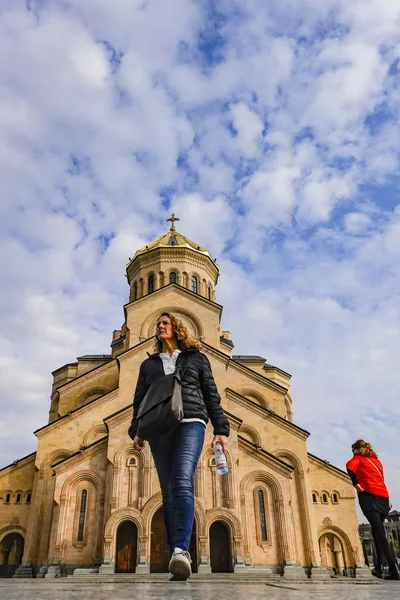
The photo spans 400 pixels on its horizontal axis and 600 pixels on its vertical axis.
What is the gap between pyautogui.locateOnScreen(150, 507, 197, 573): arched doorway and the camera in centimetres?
1703

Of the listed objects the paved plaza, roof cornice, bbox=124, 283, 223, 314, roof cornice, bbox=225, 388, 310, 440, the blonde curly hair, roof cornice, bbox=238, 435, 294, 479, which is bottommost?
the paved plaza

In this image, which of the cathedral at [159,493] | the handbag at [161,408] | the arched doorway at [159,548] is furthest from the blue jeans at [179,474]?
the arched doorway at [159,548]

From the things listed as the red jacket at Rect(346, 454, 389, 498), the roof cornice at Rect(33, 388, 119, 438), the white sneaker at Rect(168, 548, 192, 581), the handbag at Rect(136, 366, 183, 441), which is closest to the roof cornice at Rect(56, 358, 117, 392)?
the roof cornice at Rect(33, 388, 119, 438)

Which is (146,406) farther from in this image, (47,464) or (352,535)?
(352,535)

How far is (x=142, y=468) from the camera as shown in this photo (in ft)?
59.3

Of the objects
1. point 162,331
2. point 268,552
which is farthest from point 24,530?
point 162,331

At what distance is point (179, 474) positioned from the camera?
4.05 meters

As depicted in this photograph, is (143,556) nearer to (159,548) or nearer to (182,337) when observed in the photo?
(159,548)

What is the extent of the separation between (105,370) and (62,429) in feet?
14.1

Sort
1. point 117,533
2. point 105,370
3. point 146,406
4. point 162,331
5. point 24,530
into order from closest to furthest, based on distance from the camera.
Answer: point 146,406, point 162,331, point 117,533, point 24,530, point 105,370

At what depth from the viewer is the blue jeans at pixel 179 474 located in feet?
13.0

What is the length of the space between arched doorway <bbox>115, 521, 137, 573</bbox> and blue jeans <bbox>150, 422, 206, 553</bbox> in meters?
14.6

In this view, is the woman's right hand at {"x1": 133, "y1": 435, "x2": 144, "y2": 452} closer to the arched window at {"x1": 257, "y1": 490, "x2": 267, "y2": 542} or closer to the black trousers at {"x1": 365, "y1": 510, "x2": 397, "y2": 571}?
the black trousers at {"x1": 365, "y1": 510, "x2": 397, "y2": 571}

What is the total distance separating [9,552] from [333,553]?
16173mm
